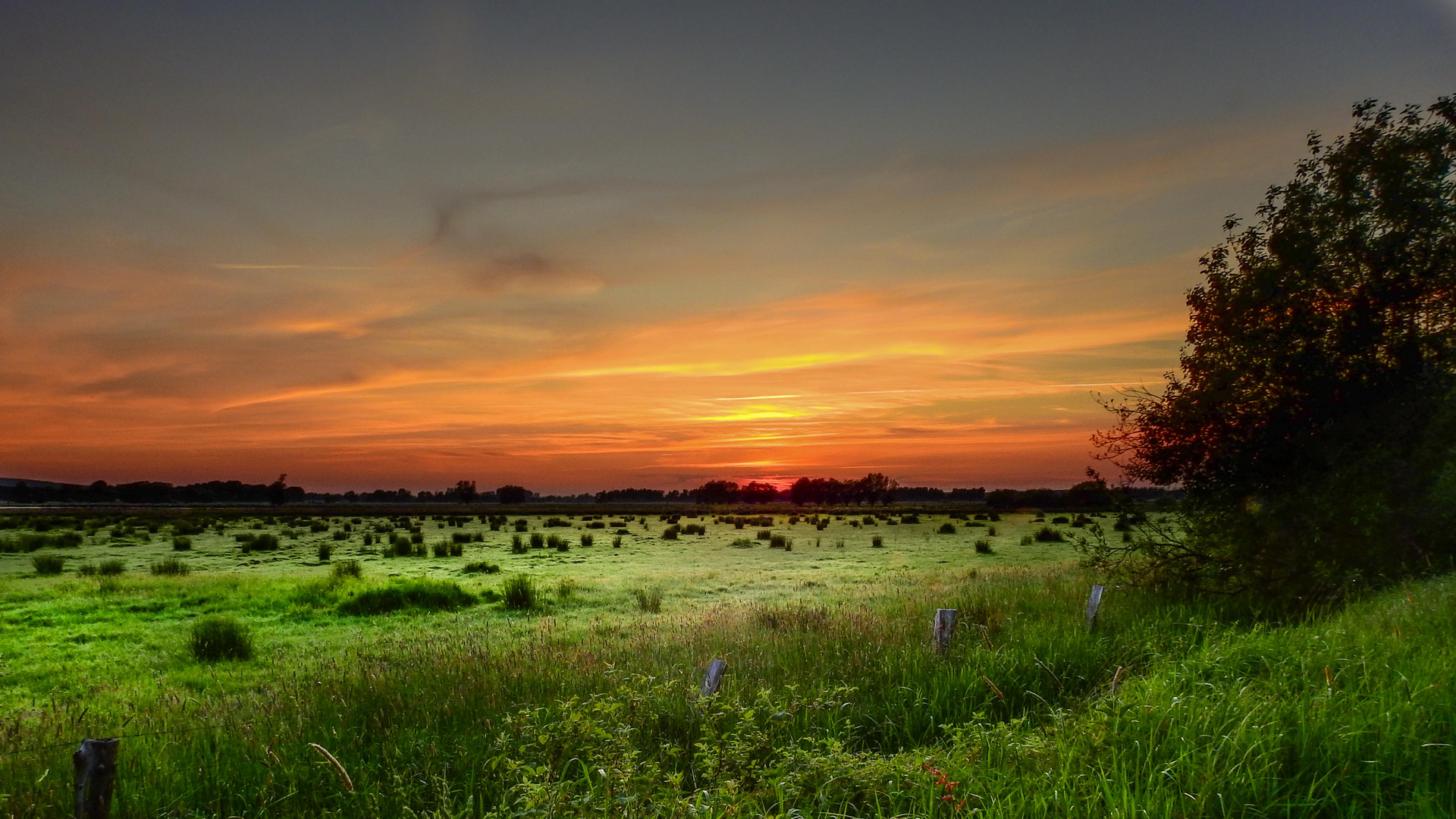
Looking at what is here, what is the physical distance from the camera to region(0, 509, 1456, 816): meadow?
4680mm

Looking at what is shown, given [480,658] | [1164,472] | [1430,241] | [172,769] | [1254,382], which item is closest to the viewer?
[172,769]

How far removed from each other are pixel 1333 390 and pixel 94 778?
18893 mm

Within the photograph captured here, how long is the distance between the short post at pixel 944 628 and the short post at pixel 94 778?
8302 mm

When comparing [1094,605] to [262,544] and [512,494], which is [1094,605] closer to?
[262,544]

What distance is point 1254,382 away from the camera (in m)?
14.5

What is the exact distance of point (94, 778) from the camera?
183 inches

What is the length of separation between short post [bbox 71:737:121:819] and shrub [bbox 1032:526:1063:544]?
144 ft

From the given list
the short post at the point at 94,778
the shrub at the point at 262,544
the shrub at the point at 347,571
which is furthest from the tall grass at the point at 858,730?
the shrub at the point at 262,544

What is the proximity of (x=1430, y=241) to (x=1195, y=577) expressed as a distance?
7710 mm

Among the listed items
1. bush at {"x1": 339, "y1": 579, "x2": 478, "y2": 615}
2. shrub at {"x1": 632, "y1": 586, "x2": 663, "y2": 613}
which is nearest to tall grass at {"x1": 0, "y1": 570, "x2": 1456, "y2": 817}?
shrub at {"x1": 632, "y1": 586, "x2": 663, "y2": 613}

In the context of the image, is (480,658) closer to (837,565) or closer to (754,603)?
(754,603)

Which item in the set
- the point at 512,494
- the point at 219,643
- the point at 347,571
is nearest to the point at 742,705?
the point at 219,643

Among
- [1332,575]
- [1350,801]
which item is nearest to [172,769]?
[1350,801]

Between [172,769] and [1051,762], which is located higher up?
[1051,762]
